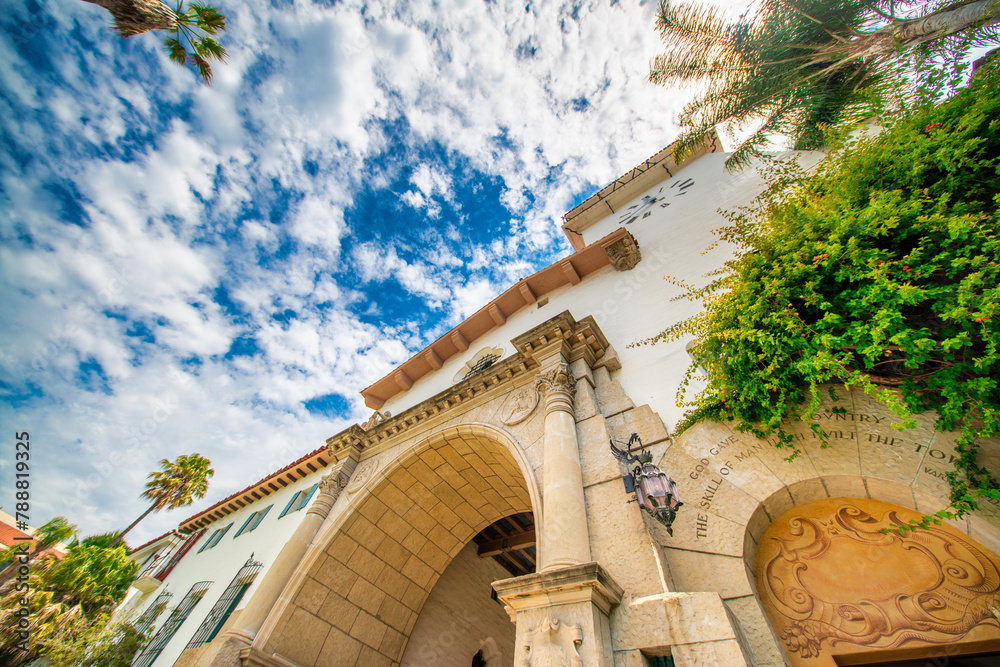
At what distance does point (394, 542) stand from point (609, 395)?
6336 millimetres

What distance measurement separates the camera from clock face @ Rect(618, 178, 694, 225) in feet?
41.6

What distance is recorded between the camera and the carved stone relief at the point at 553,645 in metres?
3.59

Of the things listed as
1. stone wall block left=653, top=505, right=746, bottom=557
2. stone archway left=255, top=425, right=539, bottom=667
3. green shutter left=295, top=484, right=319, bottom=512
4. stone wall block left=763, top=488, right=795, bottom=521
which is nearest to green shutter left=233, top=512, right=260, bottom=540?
green shutter left=295, top=484, right=319, bottom=512

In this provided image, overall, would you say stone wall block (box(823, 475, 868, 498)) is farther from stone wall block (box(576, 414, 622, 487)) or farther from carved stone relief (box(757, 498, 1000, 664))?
stone wall block (box(576, 414, 622, 487))

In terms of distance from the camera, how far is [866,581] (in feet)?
12.8

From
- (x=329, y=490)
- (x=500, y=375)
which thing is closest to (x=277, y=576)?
(x=329, y=490)

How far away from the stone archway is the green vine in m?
4.44

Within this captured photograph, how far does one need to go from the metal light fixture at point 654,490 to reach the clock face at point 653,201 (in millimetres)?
10273

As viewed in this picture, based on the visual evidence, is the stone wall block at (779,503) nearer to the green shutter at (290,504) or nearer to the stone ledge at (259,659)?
the stone ledge at (259,659)

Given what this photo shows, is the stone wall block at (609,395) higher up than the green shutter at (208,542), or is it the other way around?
the green shutter at (208,542)

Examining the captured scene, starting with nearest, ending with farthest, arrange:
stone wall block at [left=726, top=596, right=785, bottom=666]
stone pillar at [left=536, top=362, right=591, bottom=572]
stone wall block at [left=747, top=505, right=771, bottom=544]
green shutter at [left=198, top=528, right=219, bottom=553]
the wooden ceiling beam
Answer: stone wall block at [left=726, top=596, right=785, bottom=666] < stone wall block at [left=747, top=505, right=771, bottom=544] < stone pillar at [left=536, top=362, right=591, bottom=572] < the wooden ceiling beam < green shutter at [left=198, top=528, right=219, bottom=553]

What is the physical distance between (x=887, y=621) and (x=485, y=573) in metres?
10.1

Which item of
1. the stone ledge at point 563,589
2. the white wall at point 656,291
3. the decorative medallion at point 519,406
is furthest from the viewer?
the decorative medallion at point 519,406

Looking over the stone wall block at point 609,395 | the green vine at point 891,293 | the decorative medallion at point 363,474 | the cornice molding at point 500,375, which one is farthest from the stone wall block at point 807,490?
the decorative medallion at point 363,474
